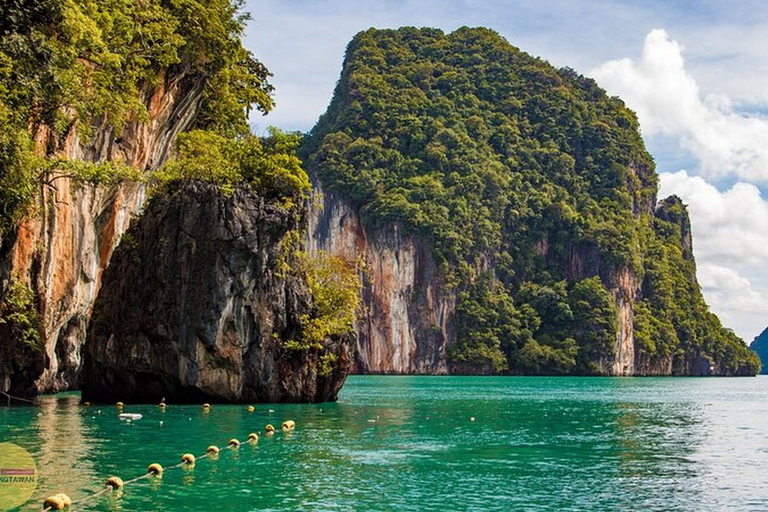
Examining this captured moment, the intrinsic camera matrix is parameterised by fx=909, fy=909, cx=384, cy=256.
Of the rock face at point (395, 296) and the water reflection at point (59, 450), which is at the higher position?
the rock face at point (395, 296)

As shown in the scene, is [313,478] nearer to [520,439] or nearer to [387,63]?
[520,439]

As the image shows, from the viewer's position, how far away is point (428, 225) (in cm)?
12069

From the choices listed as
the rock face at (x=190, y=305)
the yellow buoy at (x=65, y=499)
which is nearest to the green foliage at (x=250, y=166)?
the rock face at (x=190, y=305)

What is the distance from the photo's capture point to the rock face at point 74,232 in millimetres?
28172

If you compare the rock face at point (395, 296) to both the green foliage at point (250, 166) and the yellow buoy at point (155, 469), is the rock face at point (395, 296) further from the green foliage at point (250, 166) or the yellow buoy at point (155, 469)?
the yellow buoy at point (155, 469)

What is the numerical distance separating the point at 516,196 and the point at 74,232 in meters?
Result: 109

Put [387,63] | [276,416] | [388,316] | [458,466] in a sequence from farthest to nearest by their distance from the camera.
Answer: [387,63] → [388,316] → [276,416] → [458,466]

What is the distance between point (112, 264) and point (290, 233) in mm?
7243

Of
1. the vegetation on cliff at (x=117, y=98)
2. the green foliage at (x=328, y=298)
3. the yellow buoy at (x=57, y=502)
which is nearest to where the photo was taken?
the yellow buoy at (x=57, y=502)

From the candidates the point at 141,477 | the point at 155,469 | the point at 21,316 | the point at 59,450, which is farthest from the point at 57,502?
the point at 21,316

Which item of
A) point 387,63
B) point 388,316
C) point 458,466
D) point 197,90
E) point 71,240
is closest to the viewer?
point 458,466

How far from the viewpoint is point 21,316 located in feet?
94.0

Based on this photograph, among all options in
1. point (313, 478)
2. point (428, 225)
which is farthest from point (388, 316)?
point (313, 478)

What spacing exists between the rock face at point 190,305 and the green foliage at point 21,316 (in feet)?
12.1
